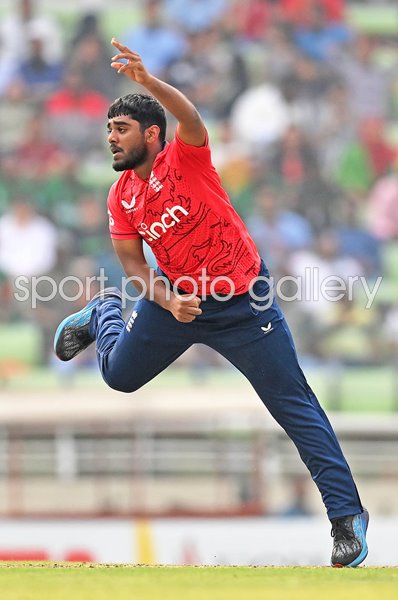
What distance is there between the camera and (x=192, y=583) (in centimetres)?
555

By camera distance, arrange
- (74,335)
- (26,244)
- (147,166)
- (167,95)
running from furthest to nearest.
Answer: (26,244)
(74,335)
(147,166)
(167,95)

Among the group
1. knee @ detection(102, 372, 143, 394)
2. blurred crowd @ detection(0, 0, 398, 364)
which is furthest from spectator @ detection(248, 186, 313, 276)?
knee @ detection(102, 372, 143, 394)

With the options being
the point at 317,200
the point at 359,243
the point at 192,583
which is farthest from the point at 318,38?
the point at 192,583

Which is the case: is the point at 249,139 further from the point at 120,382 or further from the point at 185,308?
the point at 185,308

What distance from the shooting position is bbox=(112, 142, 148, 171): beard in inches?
241

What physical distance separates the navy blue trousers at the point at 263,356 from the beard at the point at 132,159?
787mm

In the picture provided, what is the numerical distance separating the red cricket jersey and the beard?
0.28 feet

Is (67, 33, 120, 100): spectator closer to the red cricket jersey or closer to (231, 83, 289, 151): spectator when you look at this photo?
(231, 83, 289, 151): spectator

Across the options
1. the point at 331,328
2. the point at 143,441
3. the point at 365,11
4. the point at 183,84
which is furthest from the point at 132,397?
the point at 365,11

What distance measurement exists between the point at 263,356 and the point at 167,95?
4.91ft

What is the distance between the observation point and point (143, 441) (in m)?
13.7

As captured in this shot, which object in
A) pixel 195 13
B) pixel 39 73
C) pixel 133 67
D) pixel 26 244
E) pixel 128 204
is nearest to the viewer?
pixel 133 67

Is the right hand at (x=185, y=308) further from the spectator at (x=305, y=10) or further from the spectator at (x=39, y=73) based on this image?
the spectator at (x=305, y=10)

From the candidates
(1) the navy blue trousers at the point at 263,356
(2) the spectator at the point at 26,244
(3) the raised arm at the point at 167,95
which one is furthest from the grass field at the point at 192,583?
(2) the spectator at the point at 26,244
